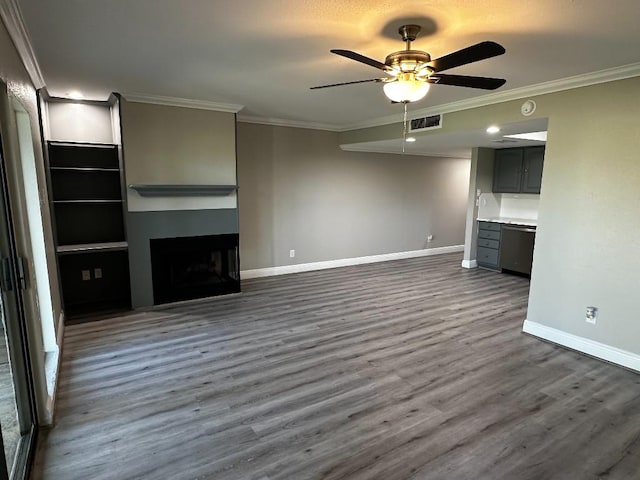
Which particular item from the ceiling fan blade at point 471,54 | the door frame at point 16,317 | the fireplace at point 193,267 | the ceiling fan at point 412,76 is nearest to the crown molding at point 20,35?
the door frame at point 16,317

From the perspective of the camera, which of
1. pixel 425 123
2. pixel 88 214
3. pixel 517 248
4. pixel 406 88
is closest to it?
pixel 406 88

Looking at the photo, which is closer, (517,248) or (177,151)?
(177,151)

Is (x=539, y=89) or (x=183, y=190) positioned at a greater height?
(x=539, y=89)

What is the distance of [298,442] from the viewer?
Result: 2.22 m

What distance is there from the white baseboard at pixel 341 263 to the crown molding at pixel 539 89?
9.43ft

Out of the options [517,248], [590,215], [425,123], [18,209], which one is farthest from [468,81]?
[517,248]

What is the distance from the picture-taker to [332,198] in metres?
6.64

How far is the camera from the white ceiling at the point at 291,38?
6.70 feet

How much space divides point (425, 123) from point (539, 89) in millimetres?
1458

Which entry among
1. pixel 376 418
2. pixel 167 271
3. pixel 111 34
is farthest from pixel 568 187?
pixel 167 271

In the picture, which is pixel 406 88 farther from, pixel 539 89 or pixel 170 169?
pixel 170 169

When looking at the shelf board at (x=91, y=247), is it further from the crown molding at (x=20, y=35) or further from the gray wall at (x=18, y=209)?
the gray wall at (x=18, y=209)

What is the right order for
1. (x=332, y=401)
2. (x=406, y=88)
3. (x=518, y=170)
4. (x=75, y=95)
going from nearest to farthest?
(x=406, y=88), (x=332, y=401), (x=75, y=95), (x=518, y=170)

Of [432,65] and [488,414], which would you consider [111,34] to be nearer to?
[432,65]
